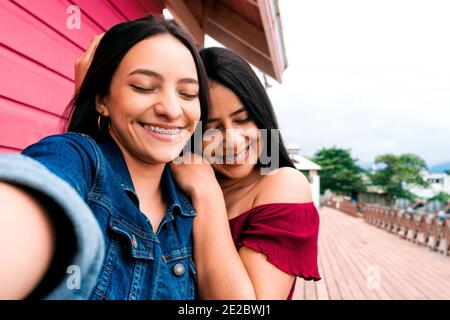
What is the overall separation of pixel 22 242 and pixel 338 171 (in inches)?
2183

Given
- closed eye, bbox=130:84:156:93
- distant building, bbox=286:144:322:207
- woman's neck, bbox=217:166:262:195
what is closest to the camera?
closed eye, bbox=130:84:156:93

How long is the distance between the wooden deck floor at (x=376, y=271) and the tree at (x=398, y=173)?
37.1 m

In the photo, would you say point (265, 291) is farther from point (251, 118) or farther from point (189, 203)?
point (251, 118)

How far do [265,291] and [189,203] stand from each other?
12.6 inches

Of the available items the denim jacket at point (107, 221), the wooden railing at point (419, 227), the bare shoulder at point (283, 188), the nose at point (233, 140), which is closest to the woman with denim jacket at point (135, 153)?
the denim jacket at point (107, 221)

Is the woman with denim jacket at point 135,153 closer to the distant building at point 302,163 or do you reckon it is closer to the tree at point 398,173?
the distant building at point 302,163

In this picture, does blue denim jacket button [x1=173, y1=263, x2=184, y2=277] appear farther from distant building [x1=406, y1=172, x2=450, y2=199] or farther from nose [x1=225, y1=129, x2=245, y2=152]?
distant building [x1=406, y1=172, x2=450, y2=199]

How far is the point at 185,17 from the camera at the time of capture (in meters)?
3.62

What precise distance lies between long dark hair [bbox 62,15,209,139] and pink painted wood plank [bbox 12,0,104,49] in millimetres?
1086

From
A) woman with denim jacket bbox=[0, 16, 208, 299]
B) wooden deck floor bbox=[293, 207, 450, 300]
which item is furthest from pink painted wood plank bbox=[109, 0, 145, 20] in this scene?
wooden deck floor bbox=[293, 207, 450, 300]

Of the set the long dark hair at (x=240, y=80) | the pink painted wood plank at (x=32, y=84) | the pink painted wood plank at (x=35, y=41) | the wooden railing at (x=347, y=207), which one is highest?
the pink painted wood plank at (x=35, y=41)

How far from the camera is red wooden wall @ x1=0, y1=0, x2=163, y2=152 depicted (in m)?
1.62

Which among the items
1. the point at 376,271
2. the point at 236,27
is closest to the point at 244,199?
the point at 236,27

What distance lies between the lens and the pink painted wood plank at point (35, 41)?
1602 millimetres
